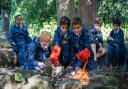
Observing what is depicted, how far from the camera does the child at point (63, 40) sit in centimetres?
930

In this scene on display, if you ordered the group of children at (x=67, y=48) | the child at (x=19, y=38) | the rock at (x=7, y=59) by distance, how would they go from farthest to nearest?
the child at (x=19, y=38)
the rock at (x=7, y=59)
the group of children at (x=67, y=48)

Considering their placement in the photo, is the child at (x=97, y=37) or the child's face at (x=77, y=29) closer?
the child's face at (x=77, y=29)

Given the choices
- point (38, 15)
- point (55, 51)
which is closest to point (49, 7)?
point (38, 15)

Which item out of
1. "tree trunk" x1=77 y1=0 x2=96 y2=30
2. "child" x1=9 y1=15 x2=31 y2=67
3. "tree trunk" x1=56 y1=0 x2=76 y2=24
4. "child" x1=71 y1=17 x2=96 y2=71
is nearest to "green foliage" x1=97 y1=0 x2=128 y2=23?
"tree trunk" x1=77 y1=0 x2=96 y2=30

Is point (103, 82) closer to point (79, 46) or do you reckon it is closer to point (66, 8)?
point (79, 46)

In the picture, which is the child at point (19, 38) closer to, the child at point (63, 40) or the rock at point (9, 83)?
the child at point (63, 40)

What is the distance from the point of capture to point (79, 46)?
949 cm

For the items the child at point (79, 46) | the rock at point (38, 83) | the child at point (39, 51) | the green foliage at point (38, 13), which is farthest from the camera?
the green foliage at point (38, 13)

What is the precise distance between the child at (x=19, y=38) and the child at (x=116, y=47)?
9.25 ft

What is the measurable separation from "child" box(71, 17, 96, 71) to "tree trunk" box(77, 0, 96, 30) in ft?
12.8

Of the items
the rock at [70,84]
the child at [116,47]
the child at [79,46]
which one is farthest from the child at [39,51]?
the child at [116,47]

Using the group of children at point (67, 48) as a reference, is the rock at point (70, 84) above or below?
below

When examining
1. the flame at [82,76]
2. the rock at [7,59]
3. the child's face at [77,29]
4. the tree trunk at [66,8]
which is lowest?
the rock at [7,59]

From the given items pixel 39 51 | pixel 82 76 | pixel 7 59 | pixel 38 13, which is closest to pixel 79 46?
pixel 39 51
